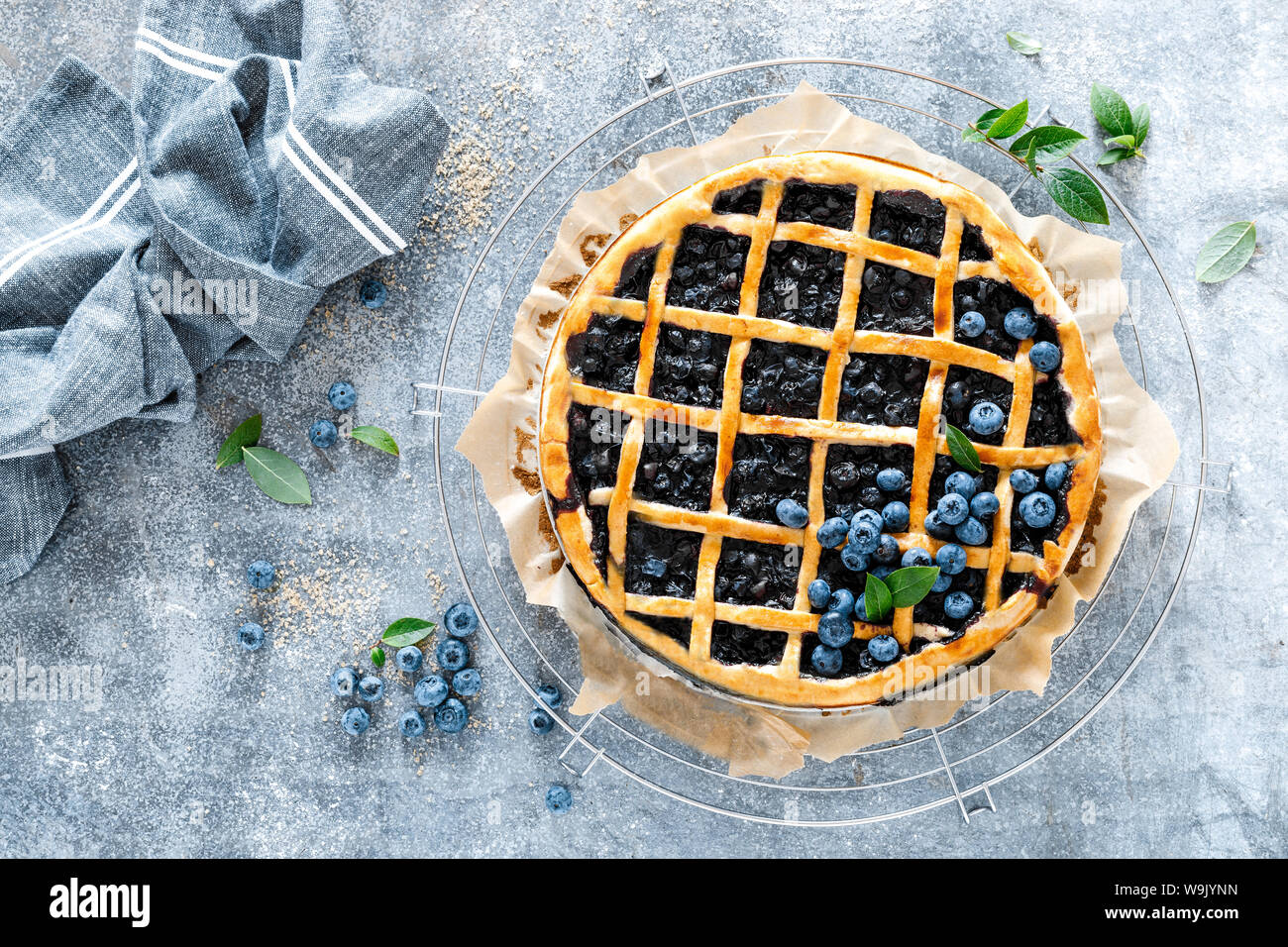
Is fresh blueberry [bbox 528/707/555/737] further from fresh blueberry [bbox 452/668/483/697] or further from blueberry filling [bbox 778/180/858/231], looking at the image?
blueberry filling [bbox 778/180/858/231]

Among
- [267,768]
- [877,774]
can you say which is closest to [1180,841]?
[877,774]

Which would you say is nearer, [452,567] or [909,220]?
[909,220]

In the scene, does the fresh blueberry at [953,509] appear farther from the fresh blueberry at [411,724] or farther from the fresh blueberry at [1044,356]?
the fresh blueberry at [411,724]

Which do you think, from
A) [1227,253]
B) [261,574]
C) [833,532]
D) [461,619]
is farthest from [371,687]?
[1227,253]

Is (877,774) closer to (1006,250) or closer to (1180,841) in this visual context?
(1180,841)

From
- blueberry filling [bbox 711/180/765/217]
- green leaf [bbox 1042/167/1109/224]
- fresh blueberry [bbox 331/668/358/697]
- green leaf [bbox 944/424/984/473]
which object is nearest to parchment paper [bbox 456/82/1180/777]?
green leaf [bbox 1042/167/1109/224]

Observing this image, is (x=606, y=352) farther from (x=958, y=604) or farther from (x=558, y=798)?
(x=558, y=798)
